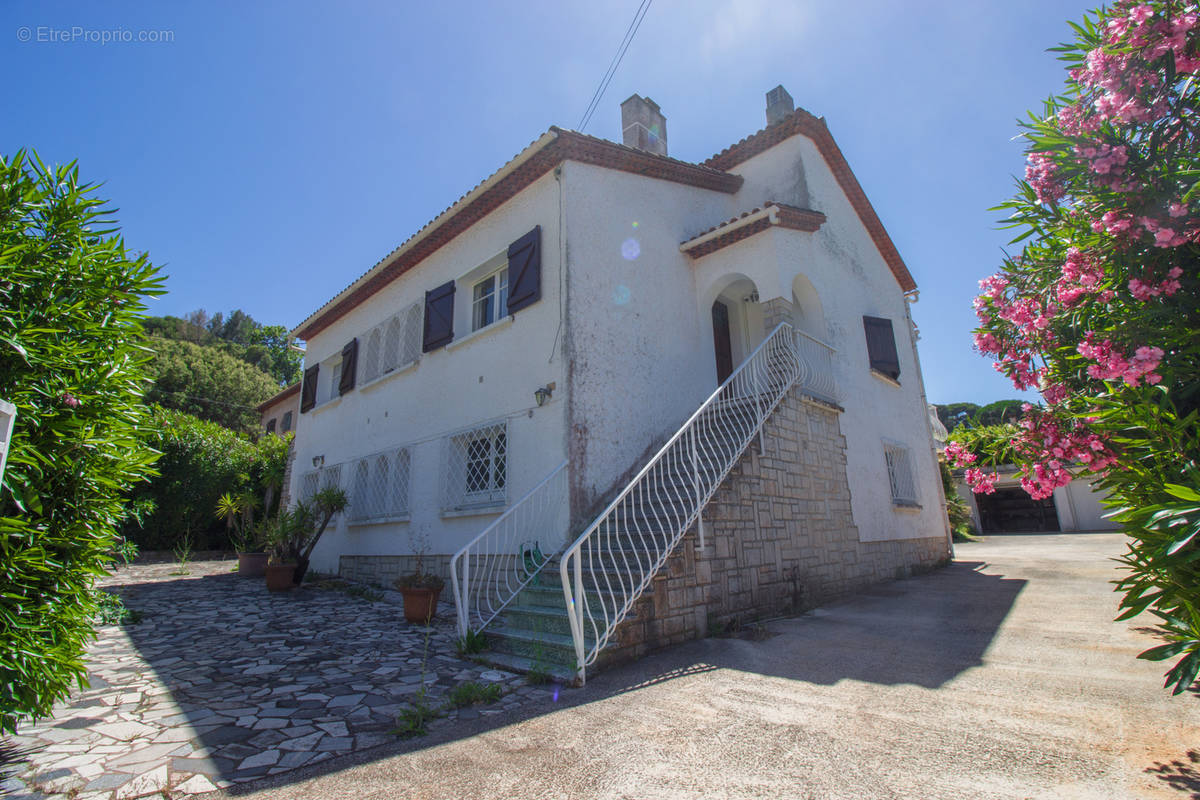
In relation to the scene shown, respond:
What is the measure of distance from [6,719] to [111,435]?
1264mm

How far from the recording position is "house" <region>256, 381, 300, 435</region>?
61.8 ft

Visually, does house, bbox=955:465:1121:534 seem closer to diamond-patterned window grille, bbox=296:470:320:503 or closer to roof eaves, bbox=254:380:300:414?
diamond-patterned window grille, bbox=296:470:320:503

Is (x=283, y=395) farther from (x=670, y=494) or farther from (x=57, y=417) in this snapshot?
(x=57, y=417)

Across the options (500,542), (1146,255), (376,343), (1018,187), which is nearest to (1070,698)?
(1146,255)

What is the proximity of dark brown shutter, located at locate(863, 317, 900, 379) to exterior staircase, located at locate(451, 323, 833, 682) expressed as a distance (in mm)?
2418

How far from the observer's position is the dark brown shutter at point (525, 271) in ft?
23.8

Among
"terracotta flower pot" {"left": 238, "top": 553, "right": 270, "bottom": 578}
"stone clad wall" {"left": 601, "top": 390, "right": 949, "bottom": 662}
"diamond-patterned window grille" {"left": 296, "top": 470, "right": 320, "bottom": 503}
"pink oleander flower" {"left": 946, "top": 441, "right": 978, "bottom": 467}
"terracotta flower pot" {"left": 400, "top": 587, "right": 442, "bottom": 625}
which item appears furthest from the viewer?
"diamond-patterned window grille" {"left": 296, "top": 470, "right": 320, "bottom": 503}

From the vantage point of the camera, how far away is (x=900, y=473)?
1026cm

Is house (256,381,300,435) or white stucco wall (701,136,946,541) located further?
house (256,381,300,435)

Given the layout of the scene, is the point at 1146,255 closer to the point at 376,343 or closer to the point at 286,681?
the point at 286,681

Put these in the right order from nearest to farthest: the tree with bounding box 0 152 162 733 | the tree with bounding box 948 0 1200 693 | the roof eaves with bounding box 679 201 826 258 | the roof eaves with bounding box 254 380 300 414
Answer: the tree with bounding box 948 0 1200 693 < the tree with bounding box 0 152 162 733 < the roof eaves with bounding box 679 201 826 258 < the roof eaves with bounding box 254 380 300 414

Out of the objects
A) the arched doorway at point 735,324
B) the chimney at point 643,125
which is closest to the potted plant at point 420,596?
the arched doorway at point 735,324

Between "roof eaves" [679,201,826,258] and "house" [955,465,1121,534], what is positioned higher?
"roof eaves" [679,201,826,258]

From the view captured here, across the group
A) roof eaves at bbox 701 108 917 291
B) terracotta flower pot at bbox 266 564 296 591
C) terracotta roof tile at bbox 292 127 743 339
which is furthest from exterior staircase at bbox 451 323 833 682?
roof eaves at bbox 701 108 917 291
